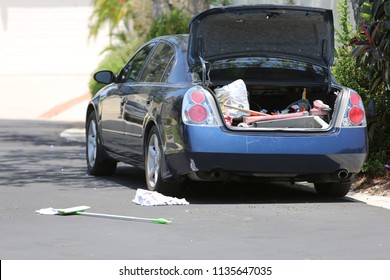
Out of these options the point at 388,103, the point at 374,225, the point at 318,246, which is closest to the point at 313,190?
the point at 388,103

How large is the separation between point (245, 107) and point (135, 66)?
6.56 ft

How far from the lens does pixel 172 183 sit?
11.5 metres

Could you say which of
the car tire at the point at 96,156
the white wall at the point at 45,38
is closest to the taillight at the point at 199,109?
the car tire at the point at 96,156

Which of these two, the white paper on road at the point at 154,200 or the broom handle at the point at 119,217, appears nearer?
the broom handle at the point at 119,217

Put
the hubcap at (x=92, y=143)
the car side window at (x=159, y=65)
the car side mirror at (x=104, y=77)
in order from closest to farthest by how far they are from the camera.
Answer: the car side window at (x=159, y=65)
the car side mirror at (x=104, y=77)
the hubcap at (x=92, y=143)

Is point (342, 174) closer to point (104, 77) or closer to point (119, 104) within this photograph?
point (119, 104)

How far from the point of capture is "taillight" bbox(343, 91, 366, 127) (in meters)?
11.3

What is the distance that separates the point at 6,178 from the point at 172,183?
9.84ft

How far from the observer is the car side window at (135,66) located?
13058 mm

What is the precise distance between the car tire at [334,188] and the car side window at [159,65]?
1894mm

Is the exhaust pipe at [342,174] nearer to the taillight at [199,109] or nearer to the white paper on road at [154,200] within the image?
the taillight at [199,109]

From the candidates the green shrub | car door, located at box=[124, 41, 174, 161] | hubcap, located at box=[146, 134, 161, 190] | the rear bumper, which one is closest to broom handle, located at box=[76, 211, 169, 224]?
the rear bumper

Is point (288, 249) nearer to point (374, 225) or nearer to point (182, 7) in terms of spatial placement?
point (374, 225)

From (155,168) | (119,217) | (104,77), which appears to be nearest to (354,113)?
(155,168)
